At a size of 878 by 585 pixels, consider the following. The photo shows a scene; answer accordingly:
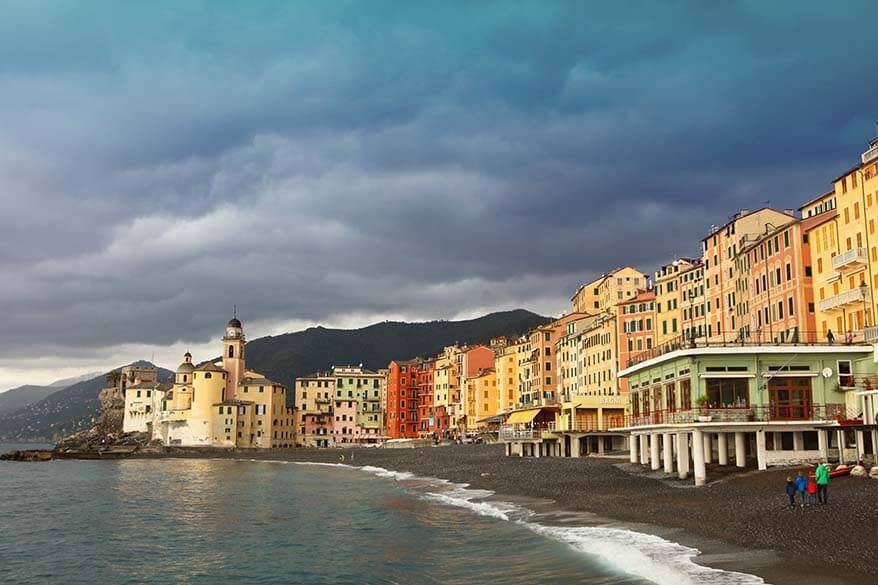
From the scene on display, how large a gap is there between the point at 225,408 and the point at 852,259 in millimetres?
129262

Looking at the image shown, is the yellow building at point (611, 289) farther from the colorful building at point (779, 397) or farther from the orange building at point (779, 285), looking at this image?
the colorful building at point (779, 397)

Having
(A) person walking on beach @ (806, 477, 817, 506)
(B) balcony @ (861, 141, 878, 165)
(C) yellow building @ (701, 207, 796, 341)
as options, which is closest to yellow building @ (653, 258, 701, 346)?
(C) yellow building @ (701, 207, 796, 341)

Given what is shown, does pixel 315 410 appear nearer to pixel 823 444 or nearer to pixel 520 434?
pixel 520 434

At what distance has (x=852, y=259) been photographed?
63562 mm

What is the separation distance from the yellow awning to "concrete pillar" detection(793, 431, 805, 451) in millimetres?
48741

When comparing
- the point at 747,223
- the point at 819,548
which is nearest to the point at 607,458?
the point at 747,223

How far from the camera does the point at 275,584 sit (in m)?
30.0

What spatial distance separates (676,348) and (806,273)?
25.0m

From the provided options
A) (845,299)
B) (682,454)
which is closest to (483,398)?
(845,299)

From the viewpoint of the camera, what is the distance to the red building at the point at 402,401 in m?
184

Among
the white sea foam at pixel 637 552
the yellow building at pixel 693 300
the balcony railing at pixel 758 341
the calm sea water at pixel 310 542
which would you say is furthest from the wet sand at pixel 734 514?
the yellow building at pixel 693 300

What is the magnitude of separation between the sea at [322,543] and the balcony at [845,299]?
1264 inches

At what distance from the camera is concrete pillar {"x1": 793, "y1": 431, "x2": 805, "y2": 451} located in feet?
164

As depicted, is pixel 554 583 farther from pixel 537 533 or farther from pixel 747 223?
pixel 747 223
